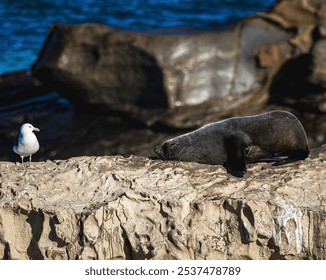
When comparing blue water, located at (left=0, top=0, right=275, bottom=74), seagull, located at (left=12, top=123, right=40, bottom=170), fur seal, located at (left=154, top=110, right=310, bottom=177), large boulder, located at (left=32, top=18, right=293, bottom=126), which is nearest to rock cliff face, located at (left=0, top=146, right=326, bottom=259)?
seagull, located at (left=12, top=123, right=40, bottom=170)

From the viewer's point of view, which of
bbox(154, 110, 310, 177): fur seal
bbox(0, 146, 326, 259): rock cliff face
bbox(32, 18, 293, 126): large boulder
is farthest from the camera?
bbox(32, 18, 293, 126): large boulder

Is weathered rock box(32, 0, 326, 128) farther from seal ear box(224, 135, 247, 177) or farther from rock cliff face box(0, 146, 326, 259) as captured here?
rock cliff face box(0, 146, 326, 259)

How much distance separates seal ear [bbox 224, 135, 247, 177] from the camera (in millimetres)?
5906

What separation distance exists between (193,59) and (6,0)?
10.9m

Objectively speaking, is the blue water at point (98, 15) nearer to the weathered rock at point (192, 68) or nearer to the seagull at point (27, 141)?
the weathered rock at point (192, 68)

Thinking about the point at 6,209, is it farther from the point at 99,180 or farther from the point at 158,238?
the point at 158,238

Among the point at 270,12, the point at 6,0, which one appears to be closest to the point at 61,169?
the point at 270,12

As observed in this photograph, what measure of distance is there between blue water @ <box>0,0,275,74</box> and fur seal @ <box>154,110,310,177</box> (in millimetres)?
9475

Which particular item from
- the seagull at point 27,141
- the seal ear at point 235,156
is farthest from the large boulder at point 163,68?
the seagull at point 27,141

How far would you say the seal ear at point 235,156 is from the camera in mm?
5906

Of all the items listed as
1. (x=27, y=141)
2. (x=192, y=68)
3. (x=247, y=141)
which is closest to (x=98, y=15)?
(x=192, y=68)

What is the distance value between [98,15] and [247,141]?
1301 centimetres

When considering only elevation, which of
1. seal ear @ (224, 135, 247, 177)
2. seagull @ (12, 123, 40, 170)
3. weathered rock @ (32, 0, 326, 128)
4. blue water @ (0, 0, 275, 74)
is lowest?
blue water @ (0, 0, 275, 74)

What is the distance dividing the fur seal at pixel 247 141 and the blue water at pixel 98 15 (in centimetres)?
947
